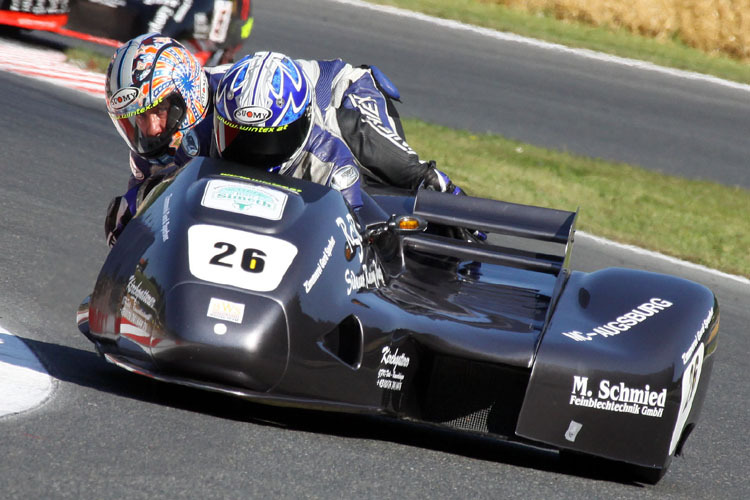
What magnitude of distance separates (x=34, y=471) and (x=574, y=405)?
160 centimetres

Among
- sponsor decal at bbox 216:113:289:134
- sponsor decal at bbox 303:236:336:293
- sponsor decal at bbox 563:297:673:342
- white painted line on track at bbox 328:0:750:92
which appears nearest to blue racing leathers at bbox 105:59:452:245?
sponsor decal at bbox 216:113:289:134

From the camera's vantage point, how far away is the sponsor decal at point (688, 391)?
3605 millimetres

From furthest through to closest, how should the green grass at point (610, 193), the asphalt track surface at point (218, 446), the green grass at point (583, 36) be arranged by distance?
the green grass at point (583, 36) < the green grass at point (610, 193) < the asphalt track surface at point (218, 446)

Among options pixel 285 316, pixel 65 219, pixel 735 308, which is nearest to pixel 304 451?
pixel 285 316

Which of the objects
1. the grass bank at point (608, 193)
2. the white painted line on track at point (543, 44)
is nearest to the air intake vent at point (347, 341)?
the grass bank at point (608, 193)

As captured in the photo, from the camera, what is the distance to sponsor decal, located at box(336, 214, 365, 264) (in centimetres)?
387

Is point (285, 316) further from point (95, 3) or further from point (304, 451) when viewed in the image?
point (95, 3)

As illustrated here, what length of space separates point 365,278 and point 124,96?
4.19ft

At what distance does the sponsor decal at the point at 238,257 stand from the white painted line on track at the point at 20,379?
2.05 ft

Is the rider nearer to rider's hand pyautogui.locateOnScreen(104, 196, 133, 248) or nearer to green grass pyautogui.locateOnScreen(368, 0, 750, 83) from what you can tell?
rider's hand pyautogui.locateOnScreen(104, 196, 133, 248)

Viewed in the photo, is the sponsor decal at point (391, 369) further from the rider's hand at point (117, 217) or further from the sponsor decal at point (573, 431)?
the rider's hand at point (117, 217)

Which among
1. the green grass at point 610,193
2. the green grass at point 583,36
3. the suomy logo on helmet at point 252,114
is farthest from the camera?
the green grass at point 583,36

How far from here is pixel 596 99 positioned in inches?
518

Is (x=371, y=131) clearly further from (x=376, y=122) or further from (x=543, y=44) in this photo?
(x=543, y=44)
